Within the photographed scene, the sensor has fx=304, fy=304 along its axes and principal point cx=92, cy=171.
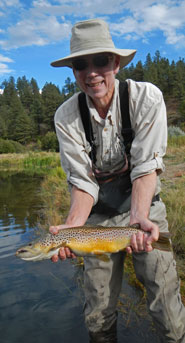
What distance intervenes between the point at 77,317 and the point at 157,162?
260 centimetres

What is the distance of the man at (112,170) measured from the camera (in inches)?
112

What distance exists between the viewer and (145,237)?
8.91ft

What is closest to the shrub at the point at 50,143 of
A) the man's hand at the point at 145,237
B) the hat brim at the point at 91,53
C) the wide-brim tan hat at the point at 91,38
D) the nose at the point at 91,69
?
the hat brim at the point at 91,53

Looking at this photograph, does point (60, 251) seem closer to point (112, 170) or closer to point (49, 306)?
point (112, 170)

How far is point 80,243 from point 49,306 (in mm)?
2159

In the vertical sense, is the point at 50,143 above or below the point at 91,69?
below

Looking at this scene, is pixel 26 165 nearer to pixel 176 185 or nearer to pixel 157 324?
pixel 176 185

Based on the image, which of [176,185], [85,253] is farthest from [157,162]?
[176,185]

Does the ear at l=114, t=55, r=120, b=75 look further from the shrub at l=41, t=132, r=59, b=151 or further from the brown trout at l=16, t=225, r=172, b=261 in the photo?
the shrub at l=41, t=132, r=59, b=151

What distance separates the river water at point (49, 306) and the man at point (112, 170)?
18.5 inches

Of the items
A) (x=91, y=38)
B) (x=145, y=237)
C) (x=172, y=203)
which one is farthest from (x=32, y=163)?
(x=145, y=237)

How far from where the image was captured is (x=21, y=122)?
3105 inches

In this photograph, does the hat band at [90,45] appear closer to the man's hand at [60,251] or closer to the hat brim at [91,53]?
the hat brim at [91,53]

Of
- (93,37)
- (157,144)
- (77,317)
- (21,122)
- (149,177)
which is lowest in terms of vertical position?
(77,317)
